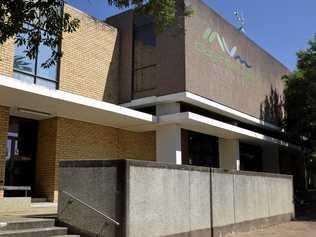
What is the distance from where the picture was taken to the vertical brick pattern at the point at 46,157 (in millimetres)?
15078

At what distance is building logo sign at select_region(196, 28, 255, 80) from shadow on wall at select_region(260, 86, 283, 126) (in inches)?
87.8

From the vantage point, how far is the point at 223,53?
20.2 metres

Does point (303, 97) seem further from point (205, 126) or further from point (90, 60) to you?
A: point (90, 60)

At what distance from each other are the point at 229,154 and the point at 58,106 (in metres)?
10.5

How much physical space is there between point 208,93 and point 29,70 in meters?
7.32

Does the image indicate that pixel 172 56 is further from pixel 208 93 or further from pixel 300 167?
pixel 300 167

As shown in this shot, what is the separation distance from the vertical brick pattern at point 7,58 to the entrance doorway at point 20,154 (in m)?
1.99

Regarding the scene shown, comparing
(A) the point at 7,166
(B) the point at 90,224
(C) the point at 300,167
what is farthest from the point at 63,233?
(C) the point at 300,167

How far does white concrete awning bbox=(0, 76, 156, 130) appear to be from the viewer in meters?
12.3

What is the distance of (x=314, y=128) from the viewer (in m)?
24.4

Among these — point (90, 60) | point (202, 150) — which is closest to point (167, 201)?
point (90, 60)

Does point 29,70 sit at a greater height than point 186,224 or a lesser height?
greater

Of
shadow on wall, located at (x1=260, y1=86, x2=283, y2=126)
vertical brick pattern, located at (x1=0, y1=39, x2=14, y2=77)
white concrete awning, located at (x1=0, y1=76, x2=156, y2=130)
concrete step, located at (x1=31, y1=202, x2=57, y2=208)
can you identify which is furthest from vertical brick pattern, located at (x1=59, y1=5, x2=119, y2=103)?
shadow on wall, located at (x1=260, y1=86, x2=283, y2=126)

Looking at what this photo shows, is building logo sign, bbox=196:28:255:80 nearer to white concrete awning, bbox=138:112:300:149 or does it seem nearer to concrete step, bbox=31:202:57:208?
white concrete awning, bbox=138:112:300:149
